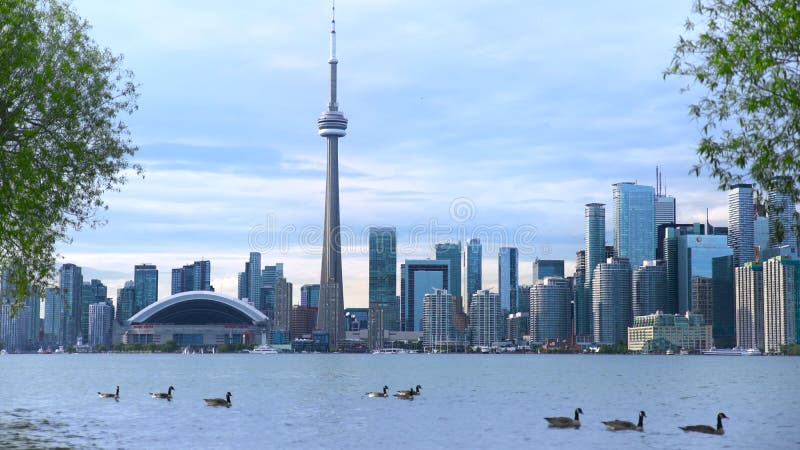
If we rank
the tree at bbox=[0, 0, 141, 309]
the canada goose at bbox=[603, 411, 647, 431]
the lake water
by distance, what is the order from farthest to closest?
the canada goose at bbox=[603, 411, 647, 431] < the lake water < the tree at bbox=[0, 0, 141, 309]

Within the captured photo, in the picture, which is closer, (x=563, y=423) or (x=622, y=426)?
(x=622, y=426)

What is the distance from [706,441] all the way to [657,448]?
14.2ft

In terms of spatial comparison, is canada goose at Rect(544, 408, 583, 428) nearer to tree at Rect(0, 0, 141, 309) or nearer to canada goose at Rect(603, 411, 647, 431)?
canada goose at Rect(603, 411, 647, 431)

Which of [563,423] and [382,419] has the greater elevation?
[563,423]

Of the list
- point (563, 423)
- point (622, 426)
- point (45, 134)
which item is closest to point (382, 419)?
point (563, 423)

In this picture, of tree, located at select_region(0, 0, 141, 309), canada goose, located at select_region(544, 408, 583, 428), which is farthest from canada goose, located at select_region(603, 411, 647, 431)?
tree, located at select_region(0, 0, 141, 309)

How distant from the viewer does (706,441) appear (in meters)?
54.1

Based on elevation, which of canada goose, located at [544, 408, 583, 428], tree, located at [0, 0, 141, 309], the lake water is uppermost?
tree, located at [0, 0, 141, 309]

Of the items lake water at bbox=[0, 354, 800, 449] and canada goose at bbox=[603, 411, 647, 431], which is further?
canada goose at bbox=[603, 411, 647, 431]

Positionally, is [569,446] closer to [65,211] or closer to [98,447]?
[98,447]

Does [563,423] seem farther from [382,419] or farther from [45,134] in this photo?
[45,134]

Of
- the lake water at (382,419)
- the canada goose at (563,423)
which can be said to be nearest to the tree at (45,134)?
the lake water at (382,419)

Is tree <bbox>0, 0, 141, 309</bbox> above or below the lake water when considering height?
above

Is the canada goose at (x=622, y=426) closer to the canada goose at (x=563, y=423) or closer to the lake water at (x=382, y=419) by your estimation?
the lake water at (x=382, y=419)
